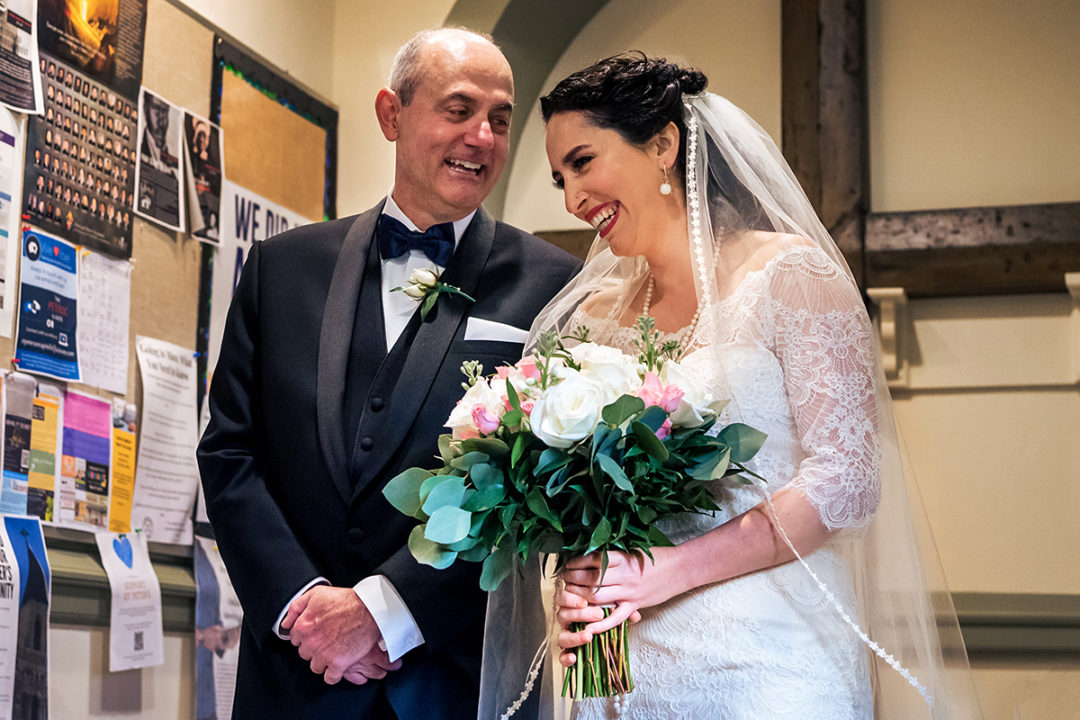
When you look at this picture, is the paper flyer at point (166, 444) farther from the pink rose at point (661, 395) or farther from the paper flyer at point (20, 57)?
the pink rose at point (661, 395)

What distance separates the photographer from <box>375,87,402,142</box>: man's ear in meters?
2.80

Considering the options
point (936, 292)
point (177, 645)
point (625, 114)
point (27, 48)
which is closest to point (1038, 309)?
point (936, 292)

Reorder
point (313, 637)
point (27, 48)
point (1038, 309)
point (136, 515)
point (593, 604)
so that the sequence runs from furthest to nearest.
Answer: point (1038, 309)
point (136, 515)
point (27, 48)
point (313, 637)
point (593, 604)

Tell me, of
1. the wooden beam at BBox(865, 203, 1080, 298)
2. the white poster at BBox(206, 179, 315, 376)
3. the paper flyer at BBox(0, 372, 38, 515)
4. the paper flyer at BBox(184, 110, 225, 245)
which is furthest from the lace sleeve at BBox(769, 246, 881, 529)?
the wooden beam at BBox(865, 203, 1080, 298)

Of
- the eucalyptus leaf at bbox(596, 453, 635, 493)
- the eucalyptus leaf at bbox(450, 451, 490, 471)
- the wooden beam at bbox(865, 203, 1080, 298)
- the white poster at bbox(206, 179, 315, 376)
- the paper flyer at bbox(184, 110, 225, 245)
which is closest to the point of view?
the eucalyptus leaf at bbox(596, 453, 635, 493)

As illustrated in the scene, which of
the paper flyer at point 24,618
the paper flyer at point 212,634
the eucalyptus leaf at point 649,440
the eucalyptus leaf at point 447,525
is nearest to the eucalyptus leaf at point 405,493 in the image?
the eucalyptus leaf at point 447,525

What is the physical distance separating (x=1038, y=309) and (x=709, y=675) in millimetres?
3192

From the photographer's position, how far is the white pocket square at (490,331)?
2.52 m

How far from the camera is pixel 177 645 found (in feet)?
12.1

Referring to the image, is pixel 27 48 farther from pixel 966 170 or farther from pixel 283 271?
pixel 966 170

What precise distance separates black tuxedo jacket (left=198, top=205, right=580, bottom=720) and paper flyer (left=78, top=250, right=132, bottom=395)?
87cm

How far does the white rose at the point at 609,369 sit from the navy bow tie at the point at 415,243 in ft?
2.32

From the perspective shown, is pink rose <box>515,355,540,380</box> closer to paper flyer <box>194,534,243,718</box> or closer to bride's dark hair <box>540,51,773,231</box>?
bride's dark hair <box>540,51,773,231</box>

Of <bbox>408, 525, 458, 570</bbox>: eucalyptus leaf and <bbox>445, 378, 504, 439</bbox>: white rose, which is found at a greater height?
<bbox>445, 378, 504, 439</bbox>: white rose
